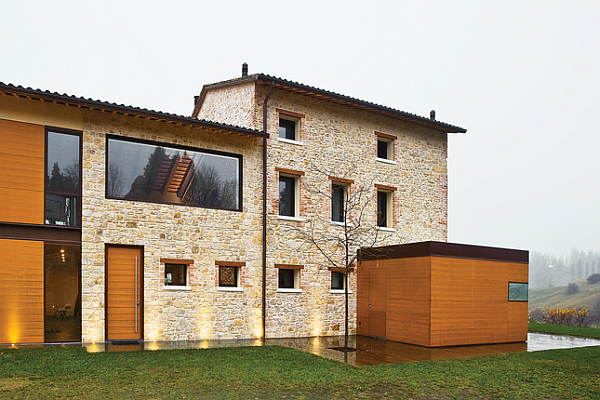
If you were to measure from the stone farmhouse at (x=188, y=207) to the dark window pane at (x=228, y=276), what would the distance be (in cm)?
3

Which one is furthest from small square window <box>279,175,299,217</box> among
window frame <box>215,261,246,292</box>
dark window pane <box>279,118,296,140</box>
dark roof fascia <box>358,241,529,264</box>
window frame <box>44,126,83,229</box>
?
window frame <box>44,126,83,229</box>

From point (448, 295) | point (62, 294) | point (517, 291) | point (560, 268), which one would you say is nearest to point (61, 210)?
point (62, 294)

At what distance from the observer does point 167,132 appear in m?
12.8

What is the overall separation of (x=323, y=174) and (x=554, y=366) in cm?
812

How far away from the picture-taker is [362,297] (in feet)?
49.3

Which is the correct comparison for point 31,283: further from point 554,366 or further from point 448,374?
point 554,366

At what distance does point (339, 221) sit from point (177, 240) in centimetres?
545

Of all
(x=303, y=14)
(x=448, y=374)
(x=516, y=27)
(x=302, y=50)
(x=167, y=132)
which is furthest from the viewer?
(x=302, y=50)

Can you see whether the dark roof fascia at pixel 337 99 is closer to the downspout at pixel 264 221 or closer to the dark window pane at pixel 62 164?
the downspout at pixel 264 221

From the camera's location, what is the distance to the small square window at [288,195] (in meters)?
14.7

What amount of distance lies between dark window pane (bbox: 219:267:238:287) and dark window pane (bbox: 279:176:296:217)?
90.7 inches

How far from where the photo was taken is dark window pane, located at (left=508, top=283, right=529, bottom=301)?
14078mm

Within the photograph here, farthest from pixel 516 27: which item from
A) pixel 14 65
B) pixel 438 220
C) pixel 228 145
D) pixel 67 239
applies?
pixel 14 65

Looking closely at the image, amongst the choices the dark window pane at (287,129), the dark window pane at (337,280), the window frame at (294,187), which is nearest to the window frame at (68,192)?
the window frame at (294,187)
